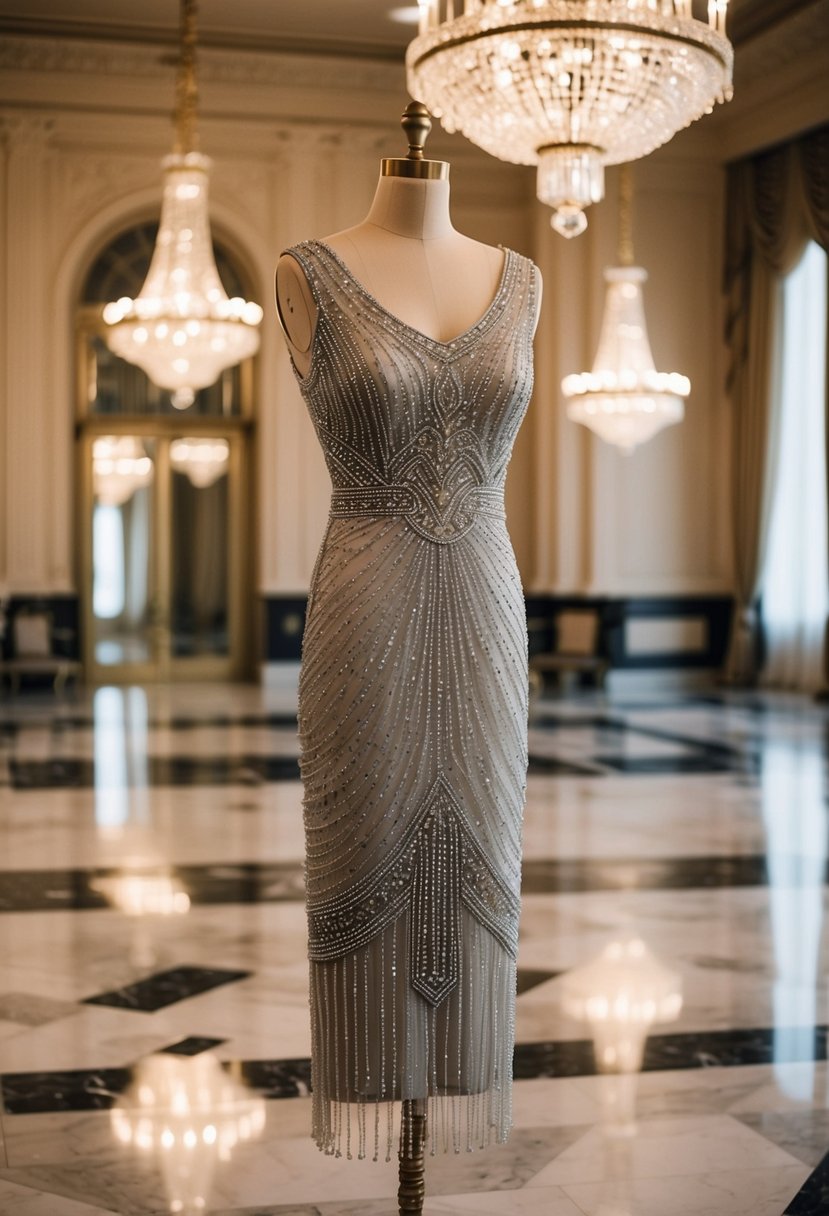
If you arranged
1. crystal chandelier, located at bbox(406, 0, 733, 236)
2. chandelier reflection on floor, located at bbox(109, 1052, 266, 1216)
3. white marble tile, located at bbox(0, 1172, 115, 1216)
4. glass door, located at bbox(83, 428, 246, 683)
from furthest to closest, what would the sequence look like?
glass door, located at bbox(83, 428, 246, 683), crystal chandelier, located at bbox(406, 0, 733, 236), chandelier reflection on floor, located at bbox(109, 1052, 266, 1216), white marble tile, located at bbox(0, 1172, 115, 1216)

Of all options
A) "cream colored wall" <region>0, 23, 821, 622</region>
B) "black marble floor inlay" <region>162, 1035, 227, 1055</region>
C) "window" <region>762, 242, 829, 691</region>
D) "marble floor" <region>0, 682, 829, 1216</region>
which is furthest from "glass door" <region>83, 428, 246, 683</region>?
"black marble floor inlay" <region>162, 1035, 227, 1055</region>

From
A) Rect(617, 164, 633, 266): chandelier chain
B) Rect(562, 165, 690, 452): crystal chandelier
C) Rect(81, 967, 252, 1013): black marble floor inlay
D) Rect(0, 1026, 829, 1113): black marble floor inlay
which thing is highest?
Rect(617, 164, 633, 266): chandelier chain

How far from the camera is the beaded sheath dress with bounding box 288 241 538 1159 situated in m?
2.27

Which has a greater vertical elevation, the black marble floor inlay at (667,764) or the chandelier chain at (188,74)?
the chandelier chain at (188,74)

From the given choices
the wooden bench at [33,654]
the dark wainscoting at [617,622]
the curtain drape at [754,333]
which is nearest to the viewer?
the wooden bench at [33,654]

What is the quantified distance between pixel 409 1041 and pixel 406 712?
0.49 m

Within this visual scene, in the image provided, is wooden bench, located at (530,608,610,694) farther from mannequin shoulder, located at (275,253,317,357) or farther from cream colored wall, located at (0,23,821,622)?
mannequin shoulder, located at (275,253,317,357)

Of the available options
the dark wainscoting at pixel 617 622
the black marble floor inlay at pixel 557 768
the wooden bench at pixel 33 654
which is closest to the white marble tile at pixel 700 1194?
the black marble floor inlay at pixel 557 768

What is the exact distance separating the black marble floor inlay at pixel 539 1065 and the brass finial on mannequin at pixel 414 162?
6.30 ft

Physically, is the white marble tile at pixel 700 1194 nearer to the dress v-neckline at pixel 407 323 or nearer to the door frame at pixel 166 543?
the dress v-neckline at pixel 407 323

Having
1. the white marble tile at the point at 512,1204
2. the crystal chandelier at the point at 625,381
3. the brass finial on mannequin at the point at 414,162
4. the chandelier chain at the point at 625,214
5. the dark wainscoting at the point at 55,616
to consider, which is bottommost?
the white marble tile at the point at 512,1204

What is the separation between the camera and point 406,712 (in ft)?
7.45

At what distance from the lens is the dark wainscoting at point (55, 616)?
13836mm

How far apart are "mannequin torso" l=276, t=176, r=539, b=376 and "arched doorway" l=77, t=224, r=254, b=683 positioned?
1251 cm
